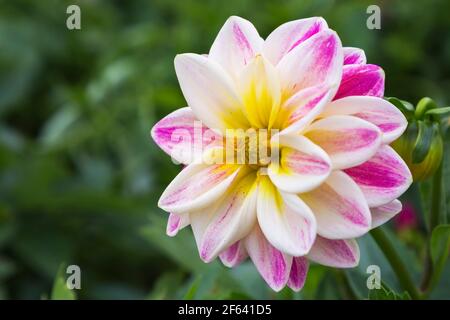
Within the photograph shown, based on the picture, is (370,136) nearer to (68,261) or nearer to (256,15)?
(68,261)

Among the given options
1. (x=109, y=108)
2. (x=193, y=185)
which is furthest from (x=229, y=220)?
(x=109, y=108)

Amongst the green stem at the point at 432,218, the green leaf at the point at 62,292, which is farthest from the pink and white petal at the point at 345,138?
the green leaf at the point at 62,292

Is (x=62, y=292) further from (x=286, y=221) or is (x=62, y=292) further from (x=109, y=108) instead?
(x=109, y=108)

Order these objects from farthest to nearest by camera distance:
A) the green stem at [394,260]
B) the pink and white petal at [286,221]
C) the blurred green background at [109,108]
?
the blurred green background at [109,108] → the green stem at [394,260] → the pink and white petal at [286,221]

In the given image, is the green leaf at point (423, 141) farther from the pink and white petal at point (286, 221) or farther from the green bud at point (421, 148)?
the pink and white petal at point (286, 221)

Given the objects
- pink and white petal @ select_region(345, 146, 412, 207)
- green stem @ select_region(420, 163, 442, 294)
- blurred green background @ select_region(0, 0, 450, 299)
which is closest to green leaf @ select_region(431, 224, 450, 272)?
green stem @ select_region(420, 163, 442, 294)

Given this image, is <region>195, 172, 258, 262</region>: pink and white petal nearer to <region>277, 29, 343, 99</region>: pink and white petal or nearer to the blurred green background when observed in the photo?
<region>277, 29, 343, 99</region>: pink and white petal
